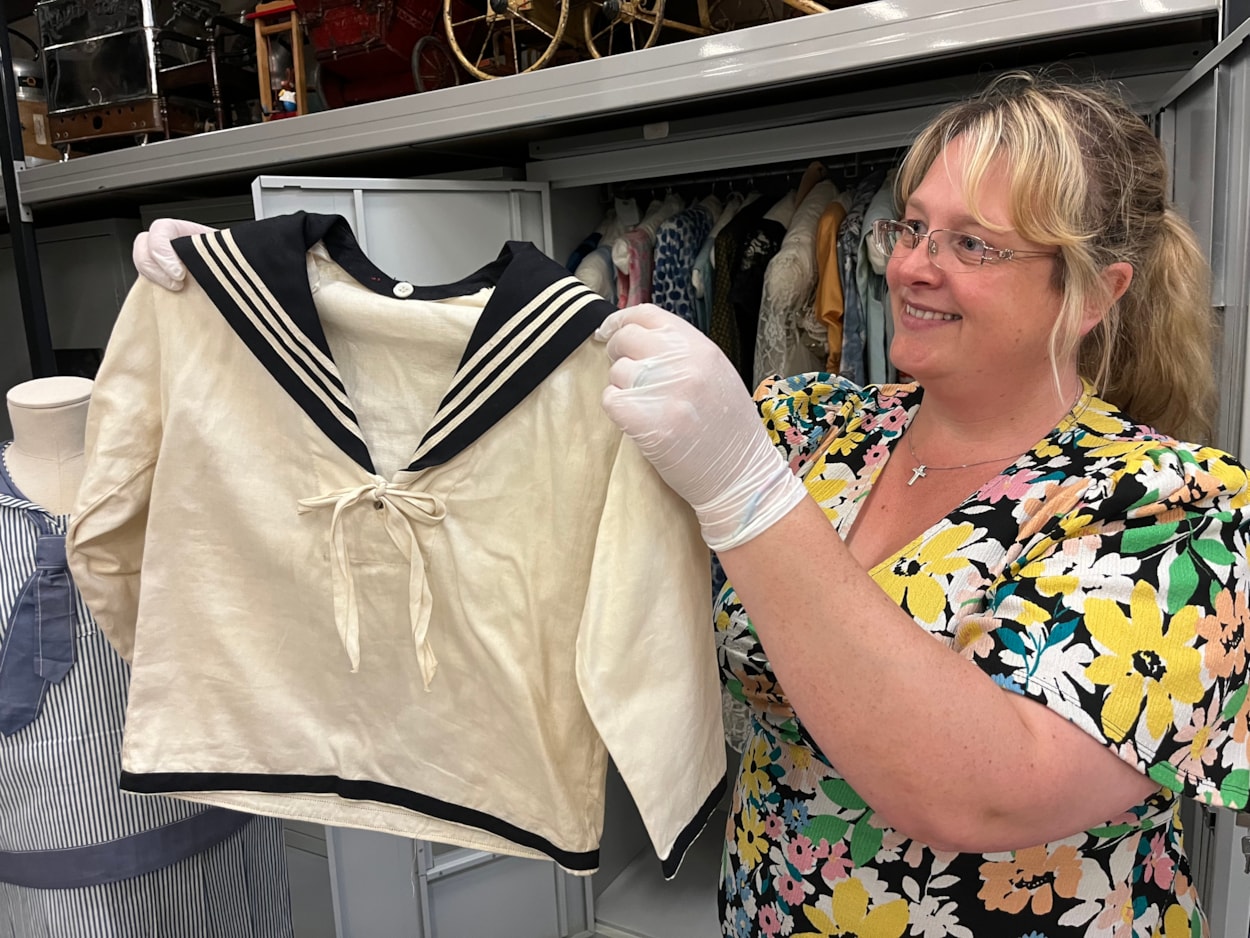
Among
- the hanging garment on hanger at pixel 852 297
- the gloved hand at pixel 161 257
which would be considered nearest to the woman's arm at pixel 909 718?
the gloved hand at pixel 161 257

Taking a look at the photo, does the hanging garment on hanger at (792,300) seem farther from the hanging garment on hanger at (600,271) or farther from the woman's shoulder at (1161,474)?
the woman's shoulder at (1161,474)

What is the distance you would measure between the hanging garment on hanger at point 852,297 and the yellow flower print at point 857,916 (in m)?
1.06

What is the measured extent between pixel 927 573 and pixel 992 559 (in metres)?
0.07

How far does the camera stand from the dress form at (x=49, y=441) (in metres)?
1.21

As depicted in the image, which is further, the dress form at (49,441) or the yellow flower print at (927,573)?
the dress form at (49,441)

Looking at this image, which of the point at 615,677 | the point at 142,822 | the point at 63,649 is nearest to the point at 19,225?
the point at 63,649

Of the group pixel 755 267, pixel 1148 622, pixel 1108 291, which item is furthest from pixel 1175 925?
pixel 755 267

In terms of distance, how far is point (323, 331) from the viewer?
0.97 metres

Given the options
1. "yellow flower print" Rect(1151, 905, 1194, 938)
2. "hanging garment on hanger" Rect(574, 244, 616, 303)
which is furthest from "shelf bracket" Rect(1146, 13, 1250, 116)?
"hanging garment on hanger" Rect(574, 244, 616, 303)

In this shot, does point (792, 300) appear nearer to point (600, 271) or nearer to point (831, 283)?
point (831, 283)

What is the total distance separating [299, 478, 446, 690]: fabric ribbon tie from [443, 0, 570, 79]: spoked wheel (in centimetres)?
109

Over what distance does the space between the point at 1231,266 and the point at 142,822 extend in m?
1.61

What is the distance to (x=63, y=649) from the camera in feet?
3.88

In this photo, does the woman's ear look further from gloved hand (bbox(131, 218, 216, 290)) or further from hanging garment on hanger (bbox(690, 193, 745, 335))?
hanging garment on hanger (bbox(690, 193, 745, 335))
